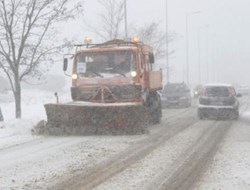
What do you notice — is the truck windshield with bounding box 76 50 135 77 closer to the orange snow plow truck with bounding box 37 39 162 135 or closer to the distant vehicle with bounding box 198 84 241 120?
the orange snow plow truck with bounding box 37 39 162 135

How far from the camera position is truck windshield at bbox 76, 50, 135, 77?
18.0 meters

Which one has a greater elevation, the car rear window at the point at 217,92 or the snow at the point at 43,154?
the car rear window at the point at 217,92

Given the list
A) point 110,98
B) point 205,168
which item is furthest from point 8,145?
point 205,168

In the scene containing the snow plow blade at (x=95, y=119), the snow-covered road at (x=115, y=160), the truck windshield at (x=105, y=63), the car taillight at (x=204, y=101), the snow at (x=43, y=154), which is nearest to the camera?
the snow-covered road at (x=115, y=160)

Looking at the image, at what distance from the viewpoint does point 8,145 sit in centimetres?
1422

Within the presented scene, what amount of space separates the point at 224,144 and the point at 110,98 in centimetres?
459

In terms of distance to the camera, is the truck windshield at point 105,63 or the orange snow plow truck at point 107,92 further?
the truck windshield at point 105,63

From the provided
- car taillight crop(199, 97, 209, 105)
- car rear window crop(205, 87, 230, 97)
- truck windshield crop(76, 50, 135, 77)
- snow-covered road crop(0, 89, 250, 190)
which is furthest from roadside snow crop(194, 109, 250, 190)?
car rear window crop(205, 87, 230, 97)

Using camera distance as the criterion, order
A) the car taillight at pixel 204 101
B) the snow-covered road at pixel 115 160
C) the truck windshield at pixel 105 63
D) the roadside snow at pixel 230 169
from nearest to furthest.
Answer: the roadside snow at pixel 230 169
the snow-covered road at pixel 115 160
the truck windshield at pixel 105 63
the car taillight at pixel 204 101

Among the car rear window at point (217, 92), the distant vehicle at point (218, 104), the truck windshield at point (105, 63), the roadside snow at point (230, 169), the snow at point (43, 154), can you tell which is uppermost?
the truck windshield at point (105, 63)

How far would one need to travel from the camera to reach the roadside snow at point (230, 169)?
8.75m

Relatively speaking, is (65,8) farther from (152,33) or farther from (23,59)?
(152,33)

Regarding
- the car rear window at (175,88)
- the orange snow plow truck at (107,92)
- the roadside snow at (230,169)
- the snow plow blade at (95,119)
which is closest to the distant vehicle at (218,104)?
the orange snow plow truck at (107,92)

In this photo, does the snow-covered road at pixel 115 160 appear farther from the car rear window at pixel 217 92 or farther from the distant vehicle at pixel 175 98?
the distant vehicle at pixel 175 98
